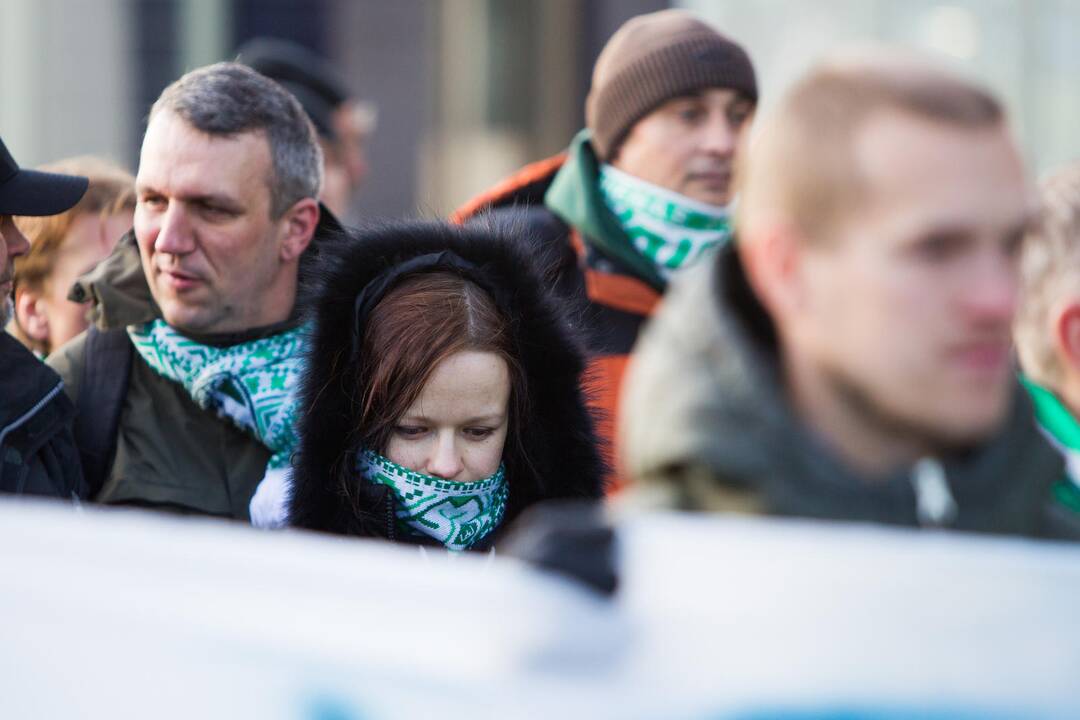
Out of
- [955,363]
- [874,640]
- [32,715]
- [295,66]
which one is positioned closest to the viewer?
[874,640]

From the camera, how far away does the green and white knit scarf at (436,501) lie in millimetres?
2480

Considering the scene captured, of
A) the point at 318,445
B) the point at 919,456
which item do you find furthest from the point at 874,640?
the point at 318,445

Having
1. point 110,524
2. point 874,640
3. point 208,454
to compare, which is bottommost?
point 208,454

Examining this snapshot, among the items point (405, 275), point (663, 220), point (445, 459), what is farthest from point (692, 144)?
point (445, 459)

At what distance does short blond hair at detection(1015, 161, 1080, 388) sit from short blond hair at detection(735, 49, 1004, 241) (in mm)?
692

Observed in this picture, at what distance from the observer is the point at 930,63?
1.49 m

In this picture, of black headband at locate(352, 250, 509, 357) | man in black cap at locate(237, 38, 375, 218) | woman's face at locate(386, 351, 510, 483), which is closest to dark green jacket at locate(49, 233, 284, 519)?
black headband at locate(352, 250, 509, 357)

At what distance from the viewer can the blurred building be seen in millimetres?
9031

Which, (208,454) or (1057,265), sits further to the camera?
(208,454)

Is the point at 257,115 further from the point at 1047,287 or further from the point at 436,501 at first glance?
the point at 1047,287

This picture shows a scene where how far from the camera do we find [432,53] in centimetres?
1144

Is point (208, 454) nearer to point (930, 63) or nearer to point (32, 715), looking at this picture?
point (32, 715)

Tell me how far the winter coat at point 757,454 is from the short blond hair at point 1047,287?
612 millimetres

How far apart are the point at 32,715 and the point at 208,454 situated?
4.42ft
